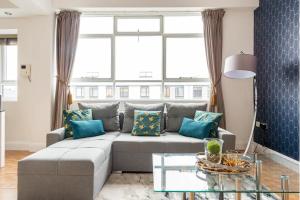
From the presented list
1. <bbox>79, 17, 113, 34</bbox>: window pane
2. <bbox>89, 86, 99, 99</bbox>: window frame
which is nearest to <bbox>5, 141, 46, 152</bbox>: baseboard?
<bbox>89, 86, 99, 99</bbox>: window frame

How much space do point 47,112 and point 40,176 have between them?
7.87ft

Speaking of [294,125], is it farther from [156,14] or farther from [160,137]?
[156,14]

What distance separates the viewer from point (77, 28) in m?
4.66

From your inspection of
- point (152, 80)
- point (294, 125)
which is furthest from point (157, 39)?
point (294, 125)

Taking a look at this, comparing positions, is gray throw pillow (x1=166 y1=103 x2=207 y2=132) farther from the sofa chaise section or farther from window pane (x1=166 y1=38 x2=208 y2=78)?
the sofa chaise section

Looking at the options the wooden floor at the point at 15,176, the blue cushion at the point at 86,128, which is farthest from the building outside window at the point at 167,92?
the wooden floor at the point at 15,176

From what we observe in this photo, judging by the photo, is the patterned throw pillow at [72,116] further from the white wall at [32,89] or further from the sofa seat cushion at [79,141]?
the white wall at [32,89]

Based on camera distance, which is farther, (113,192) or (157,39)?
(157,39)

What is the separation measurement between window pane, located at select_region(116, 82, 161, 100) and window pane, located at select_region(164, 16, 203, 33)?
1096 millimetres

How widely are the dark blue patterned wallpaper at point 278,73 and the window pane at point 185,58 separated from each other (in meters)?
1.00

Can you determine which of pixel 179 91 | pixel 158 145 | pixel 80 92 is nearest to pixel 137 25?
pixel 179 91

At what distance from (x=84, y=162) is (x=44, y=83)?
8.72ft

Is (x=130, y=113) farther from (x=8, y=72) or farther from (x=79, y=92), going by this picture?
(x=8, y=72)

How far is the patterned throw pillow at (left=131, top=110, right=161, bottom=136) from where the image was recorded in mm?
3682
